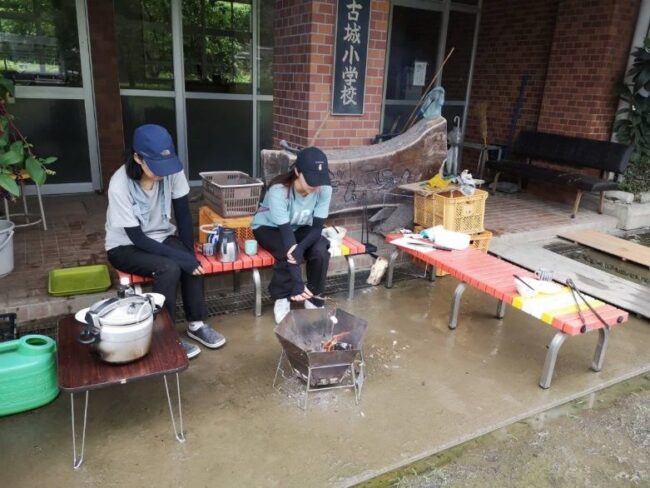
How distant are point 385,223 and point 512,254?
137cm

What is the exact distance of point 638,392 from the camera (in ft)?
10.4

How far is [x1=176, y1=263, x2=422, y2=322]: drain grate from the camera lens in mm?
3879

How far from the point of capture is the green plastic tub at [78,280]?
3.52 m

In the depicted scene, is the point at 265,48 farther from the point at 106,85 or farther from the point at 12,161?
the point at 12,161

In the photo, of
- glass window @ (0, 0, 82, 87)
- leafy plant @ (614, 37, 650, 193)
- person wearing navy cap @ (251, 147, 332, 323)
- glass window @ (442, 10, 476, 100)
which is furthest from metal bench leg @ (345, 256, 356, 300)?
glass window @ (442, 10, 476, 100)

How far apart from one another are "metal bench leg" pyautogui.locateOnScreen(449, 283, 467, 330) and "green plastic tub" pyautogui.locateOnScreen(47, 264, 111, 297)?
2536 millimetres

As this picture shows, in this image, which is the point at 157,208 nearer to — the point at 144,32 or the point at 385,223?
the point at 385,223

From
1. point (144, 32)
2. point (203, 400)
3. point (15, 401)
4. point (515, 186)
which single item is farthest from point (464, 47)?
point (15, 401)

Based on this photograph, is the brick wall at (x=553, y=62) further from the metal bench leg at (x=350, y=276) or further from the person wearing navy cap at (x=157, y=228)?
the person wearing navy cap at (x=157, y=228)

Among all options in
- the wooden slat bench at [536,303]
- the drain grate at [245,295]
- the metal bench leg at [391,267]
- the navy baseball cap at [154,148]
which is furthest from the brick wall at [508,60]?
the navy baseball cap at [154,148]

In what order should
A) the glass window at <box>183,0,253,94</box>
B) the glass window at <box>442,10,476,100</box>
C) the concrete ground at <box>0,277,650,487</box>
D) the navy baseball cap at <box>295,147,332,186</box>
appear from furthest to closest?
the glass window at <box>442,10,476,100</box>
the glass window at <box>183,0,253,94</box>
the navy baseball cap at <box>295,147,332,186</box>
the concrete ground at <box>0,277,650,487</box>

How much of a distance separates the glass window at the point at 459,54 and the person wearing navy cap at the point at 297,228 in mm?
5147

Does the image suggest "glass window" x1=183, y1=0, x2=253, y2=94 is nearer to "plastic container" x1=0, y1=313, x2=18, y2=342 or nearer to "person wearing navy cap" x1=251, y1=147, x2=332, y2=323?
"person wearing navy cap" x1=251, y1=147, x2=332, y2=323

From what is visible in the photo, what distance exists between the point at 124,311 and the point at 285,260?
145cm
